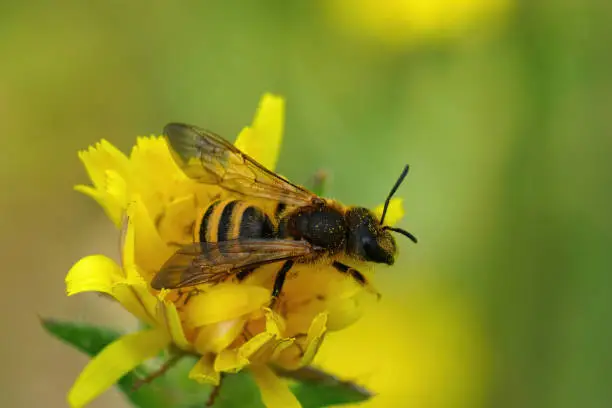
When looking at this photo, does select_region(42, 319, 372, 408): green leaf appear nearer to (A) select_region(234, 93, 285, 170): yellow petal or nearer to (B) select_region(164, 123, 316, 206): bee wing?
(B) select_region(164, 123, 316, 206): bee wing

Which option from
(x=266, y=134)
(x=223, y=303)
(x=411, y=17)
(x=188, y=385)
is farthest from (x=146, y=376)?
(x=411, y=17)

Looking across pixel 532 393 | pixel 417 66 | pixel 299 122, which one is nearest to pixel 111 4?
pixel 299 122

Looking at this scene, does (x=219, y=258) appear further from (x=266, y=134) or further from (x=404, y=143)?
(x=404, y=143)

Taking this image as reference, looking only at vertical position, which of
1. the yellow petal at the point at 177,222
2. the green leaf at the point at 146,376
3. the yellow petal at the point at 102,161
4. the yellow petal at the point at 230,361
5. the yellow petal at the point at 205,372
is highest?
the yellow petal at the point at 102,161

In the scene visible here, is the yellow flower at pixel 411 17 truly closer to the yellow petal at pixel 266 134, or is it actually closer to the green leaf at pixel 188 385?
the yellow petal at pixel 266 134

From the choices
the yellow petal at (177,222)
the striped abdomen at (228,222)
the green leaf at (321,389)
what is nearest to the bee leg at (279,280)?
the striped abdomen at (228,222)

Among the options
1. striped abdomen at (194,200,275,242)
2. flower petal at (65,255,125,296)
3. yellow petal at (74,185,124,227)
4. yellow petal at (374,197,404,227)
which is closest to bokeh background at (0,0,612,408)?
yellow petal at (374,197,404,227)

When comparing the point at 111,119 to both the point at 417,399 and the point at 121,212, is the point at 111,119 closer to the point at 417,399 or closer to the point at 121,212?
the point at 417,399
